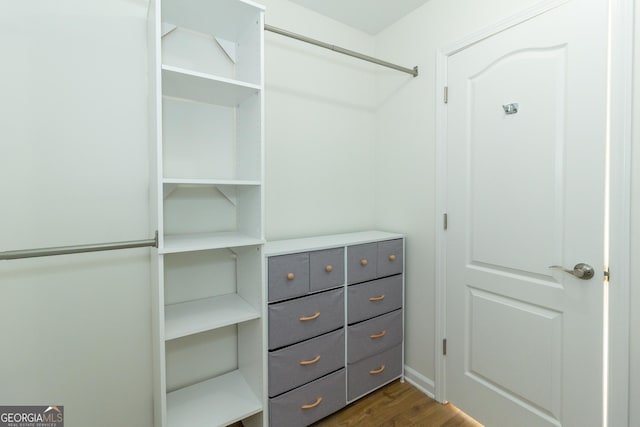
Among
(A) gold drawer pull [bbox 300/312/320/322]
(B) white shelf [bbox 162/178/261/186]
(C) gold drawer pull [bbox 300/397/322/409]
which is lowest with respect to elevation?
(C) gold drawer pull [bbox 300/397/322/409]

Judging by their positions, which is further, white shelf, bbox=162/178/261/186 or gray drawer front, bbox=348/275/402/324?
gray drawer front, bbox=348/275/402/324

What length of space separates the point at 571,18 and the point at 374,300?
173 cm

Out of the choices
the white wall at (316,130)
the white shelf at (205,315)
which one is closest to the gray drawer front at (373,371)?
the white shelf at (205,315)

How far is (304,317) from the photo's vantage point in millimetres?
1610

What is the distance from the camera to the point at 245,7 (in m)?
1.36

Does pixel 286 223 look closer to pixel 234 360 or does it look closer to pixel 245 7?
pixel 234 360

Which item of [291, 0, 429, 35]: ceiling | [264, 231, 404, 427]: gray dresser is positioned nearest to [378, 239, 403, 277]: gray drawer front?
[264, 231, 404, 427]: gray dresser

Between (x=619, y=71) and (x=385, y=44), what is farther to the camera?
(x=385, y=44)

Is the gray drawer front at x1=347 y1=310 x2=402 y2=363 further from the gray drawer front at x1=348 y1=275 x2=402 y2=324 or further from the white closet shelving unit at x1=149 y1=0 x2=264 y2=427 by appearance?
the white closet shelving unit at x1=149 y1=0 x2=264 y2=427

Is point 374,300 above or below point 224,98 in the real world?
below

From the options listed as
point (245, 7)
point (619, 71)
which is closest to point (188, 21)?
point (245, 7)

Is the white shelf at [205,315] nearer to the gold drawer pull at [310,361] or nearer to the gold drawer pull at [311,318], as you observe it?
the gold drawer pull at [311,318]

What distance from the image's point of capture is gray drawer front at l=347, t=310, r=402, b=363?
1823 millimetres

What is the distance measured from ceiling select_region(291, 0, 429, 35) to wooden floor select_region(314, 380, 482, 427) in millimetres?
2611
